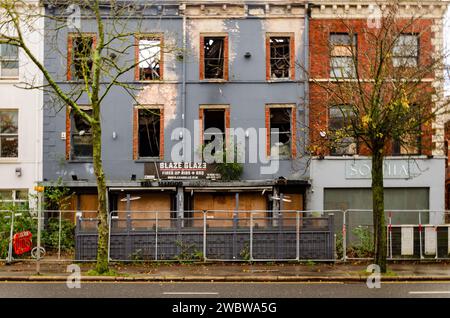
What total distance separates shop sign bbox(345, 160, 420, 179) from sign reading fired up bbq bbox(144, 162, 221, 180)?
5483mm

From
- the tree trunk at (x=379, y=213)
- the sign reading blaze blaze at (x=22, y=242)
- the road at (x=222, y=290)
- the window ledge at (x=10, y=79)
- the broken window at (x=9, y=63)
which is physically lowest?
the road at (x=222, y=290)

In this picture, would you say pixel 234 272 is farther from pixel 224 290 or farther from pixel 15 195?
pixel 15 195

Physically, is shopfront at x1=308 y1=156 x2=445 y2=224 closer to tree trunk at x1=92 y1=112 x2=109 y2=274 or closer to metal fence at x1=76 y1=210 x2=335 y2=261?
metal fence at x1=76 y1=210 x2=335 y2=261

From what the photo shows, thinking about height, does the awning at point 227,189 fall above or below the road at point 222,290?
above

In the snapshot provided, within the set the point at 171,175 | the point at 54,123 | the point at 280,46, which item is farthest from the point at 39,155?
the point at 280,46

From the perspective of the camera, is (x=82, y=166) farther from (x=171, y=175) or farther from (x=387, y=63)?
(x=387, y=63)

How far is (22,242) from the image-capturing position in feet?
71.3

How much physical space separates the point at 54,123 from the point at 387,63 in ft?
45.6

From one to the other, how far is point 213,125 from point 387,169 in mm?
7466

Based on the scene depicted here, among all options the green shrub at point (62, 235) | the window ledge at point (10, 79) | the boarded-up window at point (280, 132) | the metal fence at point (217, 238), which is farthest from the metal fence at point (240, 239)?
the window ledge at point (10, 79)

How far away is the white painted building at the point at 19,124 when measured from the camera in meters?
25.9

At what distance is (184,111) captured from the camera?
2611 cm

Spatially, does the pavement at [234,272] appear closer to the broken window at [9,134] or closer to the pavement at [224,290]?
the pavement at [224,290]

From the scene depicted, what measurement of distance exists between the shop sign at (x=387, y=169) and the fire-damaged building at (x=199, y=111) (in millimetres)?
1915
